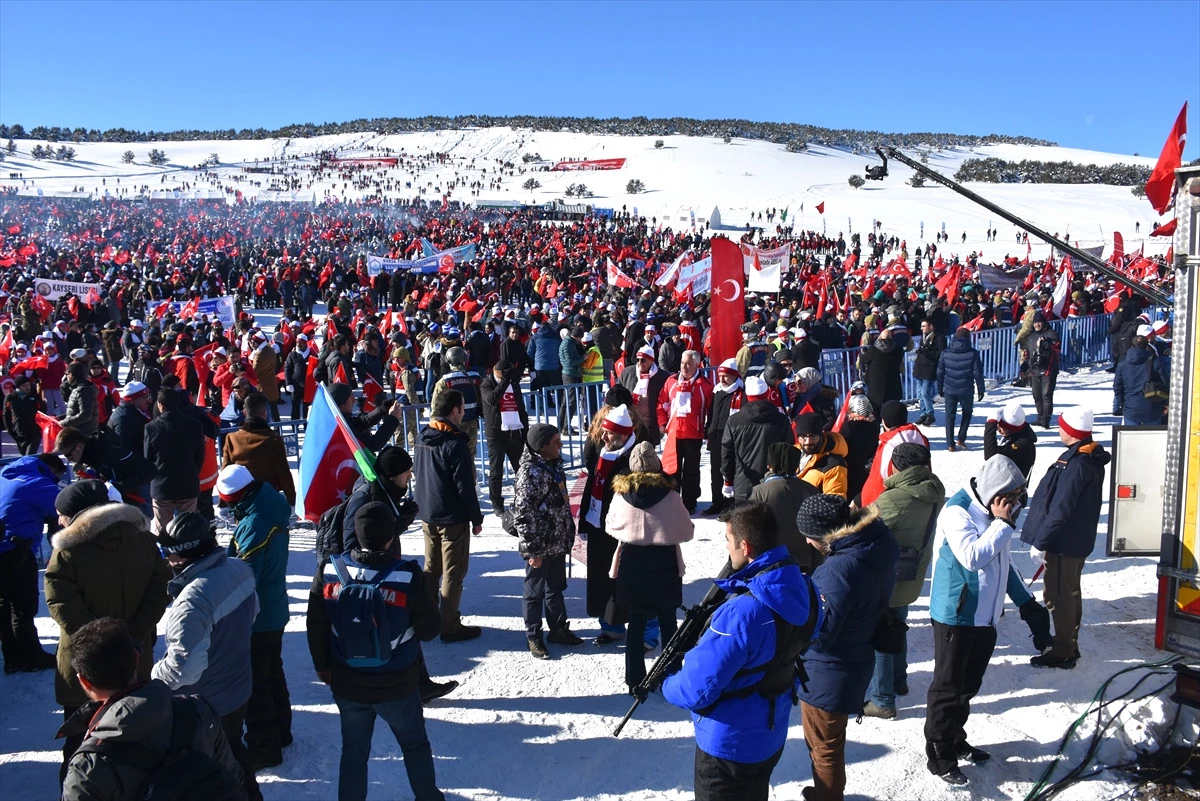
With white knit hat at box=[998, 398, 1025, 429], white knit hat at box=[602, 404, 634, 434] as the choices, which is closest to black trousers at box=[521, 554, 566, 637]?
white knit hat at box=[602, 404, 634, 434]

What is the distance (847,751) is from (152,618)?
3313mm

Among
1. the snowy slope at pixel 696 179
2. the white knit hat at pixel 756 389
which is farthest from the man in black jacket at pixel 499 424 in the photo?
the snowy slope at pixel 696 179

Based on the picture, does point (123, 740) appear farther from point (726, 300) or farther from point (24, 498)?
point (726, 300)

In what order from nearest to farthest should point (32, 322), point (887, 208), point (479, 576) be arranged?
point (479, 576), point (32, 322), point (887, 208)

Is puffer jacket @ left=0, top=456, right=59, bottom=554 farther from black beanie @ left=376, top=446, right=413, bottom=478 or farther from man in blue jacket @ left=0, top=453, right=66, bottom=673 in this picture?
black beanie @ left=376, top=446, right=413, bottom=478

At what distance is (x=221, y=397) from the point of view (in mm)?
11477

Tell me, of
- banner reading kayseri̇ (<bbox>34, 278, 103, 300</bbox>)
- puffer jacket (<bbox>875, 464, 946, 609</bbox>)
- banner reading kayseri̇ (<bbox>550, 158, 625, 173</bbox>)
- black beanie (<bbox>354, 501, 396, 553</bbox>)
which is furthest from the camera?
banner reading kayseri̇ (<bbox>550, 158, 625, 173</bbox>)

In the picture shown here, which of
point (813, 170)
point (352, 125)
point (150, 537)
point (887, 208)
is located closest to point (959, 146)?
point (813, 170)

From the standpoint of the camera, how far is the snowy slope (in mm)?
48875

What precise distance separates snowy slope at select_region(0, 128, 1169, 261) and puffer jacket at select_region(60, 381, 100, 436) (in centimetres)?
3826

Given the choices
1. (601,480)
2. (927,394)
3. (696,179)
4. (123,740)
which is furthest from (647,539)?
(696,179)

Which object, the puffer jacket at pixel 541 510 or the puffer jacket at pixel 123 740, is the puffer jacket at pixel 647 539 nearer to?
the puffer jacket at pixel 541 510

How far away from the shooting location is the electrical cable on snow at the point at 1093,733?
13.6ft

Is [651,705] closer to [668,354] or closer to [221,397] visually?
Result: [668,354]
